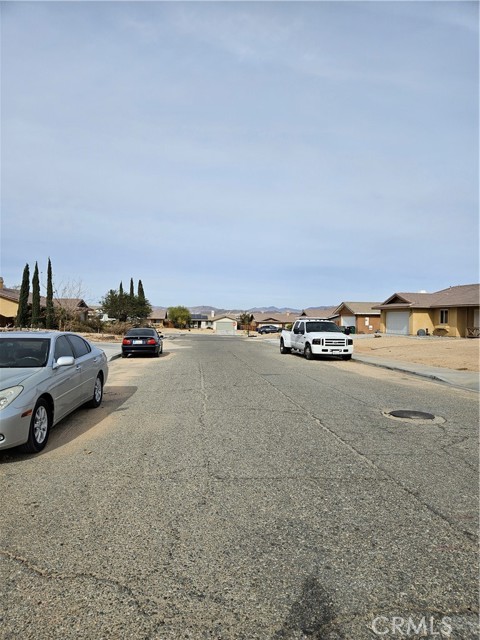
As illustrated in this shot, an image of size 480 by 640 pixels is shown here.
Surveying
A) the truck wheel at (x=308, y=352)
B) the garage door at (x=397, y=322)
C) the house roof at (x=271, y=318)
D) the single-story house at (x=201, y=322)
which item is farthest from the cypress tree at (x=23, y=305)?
the single-story house at (x=201, y=322)

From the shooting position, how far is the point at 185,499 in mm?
4293

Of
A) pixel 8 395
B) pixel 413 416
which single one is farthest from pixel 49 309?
pixel 8 395

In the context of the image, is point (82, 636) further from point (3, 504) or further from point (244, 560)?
point (3, 504)

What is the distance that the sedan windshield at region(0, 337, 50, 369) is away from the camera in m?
6.55

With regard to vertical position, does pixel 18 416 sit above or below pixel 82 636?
above

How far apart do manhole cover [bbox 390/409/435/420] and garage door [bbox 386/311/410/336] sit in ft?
128

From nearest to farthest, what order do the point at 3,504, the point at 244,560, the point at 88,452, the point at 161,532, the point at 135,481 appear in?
the point at 244,560
the point at 161,532
the point at 3,504
the point at 135,481
the point at 88,452

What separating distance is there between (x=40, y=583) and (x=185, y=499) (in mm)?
1542

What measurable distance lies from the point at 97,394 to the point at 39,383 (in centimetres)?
302

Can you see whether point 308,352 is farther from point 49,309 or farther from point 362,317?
point 362,317

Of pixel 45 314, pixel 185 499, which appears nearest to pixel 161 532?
pixel 185 499

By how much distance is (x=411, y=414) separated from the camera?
835 centimetres

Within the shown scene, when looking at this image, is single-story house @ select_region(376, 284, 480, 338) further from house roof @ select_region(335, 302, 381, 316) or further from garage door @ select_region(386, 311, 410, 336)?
house roof @ select_region(335, 302, 381, 316)

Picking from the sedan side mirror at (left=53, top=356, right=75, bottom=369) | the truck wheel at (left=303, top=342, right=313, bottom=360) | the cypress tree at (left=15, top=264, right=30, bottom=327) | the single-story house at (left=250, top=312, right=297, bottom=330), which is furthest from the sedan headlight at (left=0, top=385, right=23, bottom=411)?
the single-story house at (left=250, top=312, right=297, bottom=330)
